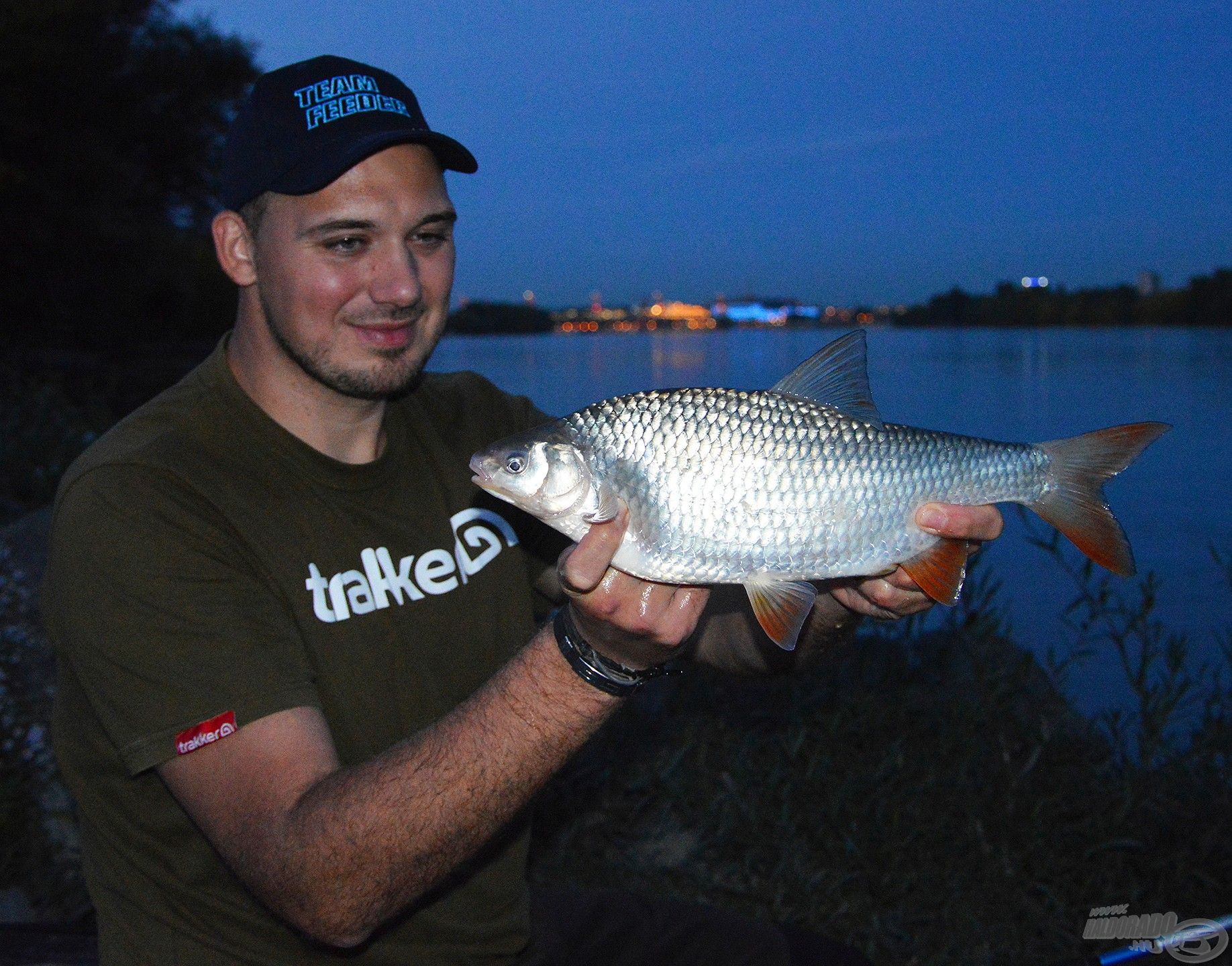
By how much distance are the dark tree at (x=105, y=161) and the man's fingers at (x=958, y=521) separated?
1614 centimetres

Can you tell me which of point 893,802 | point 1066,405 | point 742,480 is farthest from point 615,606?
point 1066,405

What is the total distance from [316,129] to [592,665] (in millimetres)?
1429

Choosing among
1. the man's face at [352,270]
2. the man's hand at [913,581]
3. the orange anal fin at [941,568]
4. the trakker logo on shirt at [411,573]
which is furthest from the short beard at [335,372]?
the orange anal fin at [941,568]

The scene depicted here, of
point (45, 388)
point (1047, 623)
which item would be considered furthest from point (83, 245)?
point (1047, 623)

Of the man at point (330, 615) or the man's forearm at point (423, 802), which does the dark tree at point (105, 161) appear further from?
the man's forearm at point (423, 802)

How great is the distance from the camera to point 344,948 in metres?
1.93

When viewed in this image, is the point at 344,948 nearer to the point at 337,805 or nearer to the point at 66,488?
the point at 337,805

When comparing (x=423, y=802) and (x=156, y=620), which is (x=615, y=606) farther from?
(x=156, y=620)

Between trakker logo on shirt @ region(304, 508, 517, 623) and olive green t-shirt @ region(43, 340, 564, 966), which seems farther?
trakker logo on shirt @ region(304, 508, 517, 623)

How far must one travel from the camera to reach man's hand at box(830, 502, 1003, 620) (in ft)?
6.59

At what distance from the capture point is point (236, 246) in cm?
250

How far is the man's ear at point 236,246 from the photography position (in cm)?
249

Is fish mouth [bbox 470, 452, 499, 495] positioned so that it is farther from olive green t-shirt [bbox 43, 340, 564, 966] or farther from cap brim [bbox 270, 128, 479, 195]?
cap brim [bbox 270, 128, 479, 195]

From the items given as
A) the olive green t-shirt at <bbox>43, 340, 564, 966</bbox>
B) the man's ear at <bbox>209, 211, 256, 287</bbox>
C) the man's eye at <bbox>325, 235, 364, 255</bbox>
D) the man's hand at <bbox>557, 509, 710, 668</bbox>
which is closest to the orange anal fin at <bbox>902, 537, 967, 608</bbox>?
the man's hand at <bbox>557, 509, 710, 668</bbox>
